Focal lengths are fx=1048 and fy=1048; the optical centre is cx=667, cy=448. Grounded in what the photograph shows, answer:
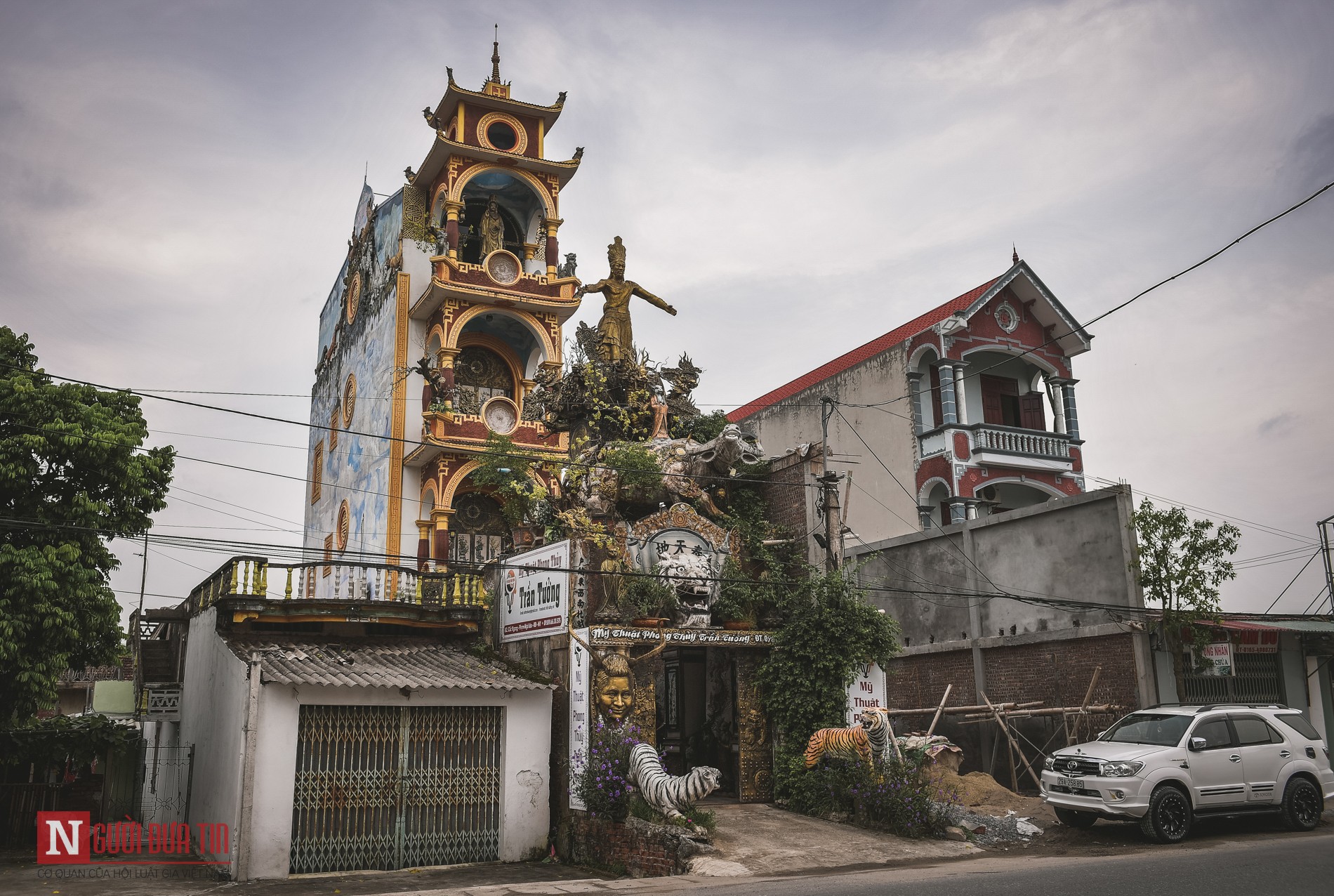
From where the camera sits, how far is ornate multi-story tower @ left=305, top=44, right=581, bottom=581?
26.9 meters

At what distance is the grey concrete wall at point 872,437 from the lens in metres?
27.2

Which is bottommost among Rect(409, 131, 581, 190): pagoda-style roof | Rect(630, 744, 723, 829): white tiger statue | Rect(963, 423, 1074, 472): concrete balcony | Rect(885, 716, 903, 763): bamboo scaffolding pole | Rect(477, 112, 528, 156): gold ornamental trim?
Rect(630, 744, 723, 829): white tiger statue

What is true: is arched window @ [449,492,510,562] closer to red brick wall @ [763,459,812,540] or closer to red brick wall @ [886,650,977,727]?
red brick wall @ [763,459,812,540]

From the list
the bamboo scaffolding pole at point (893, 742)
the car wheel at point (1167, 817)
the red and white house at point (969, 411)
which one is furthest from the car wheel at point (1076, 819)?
the red and white house at point (969, 411)

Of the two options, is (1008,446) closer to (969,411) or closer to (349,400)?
(969,411)

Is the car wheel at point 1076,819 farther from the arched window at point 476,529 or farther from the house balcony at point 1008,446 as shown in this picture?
the arched window at point 476,529

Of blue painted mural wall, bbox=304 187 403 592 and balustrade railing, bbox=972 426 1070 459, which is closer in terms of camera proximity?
balustrade railing, bbox=972 426 1070 459

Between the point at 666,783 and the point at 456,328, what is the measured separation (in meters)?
16.2

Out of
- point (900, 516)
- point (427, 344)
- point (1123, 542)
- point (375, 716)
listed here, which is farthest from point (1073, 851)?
point (427, 344)

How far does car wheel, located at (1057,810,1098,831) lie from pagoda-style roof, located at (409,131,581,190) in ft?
68.8

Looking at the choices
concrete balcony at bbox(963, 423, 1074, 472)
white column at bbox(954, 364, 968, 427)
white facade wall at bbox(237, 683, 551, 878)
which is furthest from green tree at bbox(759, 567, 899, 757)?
white column at bbox(954, 364, 968, 427)

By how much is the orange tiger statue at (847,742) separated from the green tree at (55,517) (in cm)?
1147

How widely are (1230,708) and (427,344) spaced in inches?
817

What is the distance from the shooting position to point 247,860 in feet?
44.9
